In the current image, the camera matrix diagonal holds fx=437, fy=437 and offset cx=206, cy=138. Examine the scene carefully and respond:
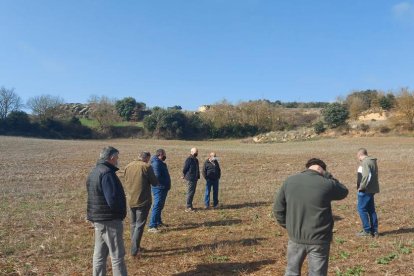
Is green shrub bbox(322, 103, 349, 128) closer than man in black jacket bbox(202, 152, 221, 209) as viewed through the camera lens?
No

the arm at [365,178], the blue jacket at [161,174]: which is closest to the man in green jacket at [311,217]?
the arm at [365,178]

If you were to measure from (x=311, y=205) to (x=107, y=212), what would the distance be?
2.97 metres

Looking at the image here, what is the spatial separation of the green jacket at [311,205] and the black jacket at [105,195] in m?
2.56

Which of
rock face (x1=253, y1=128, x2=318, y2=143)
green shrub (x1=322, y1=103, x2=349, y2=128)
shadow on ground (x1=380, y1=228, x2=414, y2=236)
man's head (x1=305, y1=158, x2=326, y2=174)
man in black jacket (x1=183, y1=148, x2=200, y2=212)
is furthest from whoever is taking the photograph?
rock face (x1=253, y1=128, x2=318, y2=143)

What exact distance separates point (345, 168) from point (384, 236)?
55.9ft

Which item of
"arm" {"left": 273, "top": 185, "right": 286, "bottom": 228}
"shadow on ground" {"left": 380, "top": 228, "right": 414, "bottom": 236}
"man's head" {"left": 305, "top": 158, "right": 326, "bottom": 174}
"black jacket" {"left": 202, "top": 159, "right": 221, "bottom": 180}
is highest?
"man's head" {"left": 305, "top": 158, "right": 326, "bottom": 174}

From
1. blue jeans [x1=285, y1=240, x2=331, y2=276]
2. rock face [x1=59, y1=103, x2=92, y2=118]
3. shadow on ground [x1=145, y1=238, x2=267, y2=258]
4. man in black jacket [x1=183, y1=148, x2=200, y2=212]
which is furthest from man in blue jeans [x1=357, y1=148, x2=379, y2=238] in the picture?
rock face [x1=59, y1=103, x2=92, y2=118]

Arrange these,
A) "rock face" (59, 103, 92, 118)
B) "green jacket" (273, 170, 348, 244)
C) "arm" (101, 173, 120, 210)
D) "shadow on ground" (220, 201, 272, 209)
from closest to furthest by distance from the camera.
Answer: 1. "green jacket" (273, 170, 348, 244)
2. "arm" (101, 173, 120, 210)
3. "shadow on ground" (220, 201, 272, 209)
4. "rock face" (59, 103, 92, 118)

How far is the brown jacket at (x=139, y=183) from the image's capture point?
8.73 metres

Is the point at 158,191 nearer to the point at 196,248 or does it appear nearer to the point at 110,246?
the point at 196,248

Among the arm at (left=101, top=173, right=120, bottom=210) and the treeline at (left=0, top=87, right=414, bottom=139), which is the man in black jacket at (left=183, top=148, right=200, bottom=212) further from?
the treeline at (left=0, top=87, right=414, bottom=139)

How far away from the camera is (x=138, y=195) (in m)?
8.73

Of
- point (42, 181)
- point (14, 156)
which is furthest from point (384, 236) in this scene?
point (14, 156)

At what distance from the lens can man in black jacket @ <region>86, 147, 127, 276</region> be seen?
643cm
